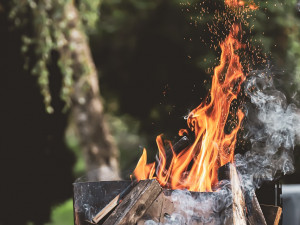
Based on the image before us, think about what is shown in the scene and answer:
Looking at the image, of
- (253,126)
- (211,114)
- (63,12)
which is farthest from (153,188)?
(63,12)

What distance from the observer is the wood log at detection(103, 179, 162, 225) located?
2.42 m

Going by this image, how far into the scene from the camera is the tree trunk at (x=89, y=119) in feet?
Answer: 20.1

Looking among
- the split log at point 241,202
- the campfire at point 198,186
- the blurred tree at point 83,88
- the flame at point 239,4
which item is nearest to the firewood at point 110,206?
the campfire at point 198,186

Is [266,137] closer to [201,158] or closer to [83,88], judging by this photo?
[201,158]

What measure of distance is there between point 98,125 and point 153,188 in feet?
12.8

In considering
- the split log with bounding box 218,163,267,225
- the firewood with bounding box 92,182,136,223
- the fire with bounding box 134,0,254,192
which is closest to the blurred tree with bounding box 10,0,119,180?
the fire with bounding box 134,0,254,192

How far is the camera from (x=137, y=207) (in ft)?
8.00

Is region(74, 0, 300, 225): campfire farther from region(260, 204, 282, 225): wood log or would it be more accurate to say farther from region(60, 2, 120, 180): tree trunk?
region(60, 2, 120, 180): tree trunk

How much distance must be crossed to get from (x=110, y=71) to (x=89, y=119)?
2.33 m

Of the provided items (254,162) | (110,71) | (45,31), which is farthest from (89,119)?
(254,162)

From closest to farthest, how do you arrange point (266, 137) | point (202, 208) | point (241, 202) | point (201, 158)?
1. point (202, 208)
2. point (241, 202)
3. point (201, 158)
4. point (266, 137)

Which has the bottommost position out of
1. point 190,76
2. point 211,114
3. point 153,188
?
point 153,188

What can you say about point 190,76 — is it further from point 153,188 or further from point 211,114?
point 153,188

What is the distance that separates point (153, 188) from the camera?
2461 mm
